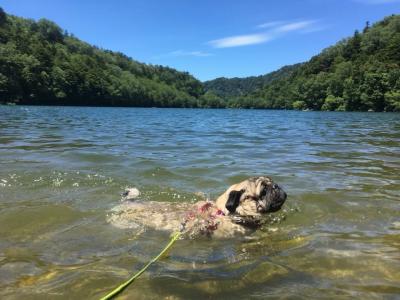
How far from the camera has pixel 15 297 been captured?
12.3 feet

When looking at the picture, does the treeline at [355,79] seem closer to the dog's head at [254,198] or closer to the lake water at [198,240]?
the lake water at [198,240]

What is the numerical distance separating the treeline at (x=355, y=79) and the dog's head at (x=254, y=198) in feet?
294

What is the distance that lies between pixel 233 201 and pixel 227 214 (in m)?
0.21

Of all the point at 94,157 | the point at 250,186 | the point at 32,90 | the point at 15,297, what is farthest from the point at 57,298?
the point at 32,90

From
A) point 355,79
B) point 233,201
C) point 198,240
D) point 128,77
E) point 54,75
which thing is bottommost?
point 198,240

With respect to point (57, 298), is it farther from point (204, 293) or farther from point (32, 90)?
point (32, 90)

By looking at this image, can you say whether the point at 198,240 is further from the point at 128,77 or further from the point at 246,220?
the point at 128,77

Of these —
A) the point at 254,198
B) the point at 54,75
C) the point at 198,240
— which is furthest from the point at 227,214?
the point at 54,75

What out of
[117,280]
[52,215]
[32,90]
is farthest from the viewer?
[32,90]

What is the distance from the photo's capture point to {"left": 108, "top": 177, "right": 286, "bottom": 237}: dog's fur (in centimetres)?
591

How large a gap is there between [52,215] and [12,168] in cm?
407

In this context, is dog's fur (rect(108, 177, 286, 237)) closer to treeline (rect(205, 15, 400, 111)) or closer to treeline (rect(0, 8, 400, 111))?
treeline (rect(205, 15, 400, 111))

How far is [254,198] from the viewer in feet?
19.7

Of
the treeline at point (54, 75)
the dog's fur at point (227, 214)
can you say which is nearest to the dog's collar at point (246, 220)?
the dog's fur at point (227, 214)
